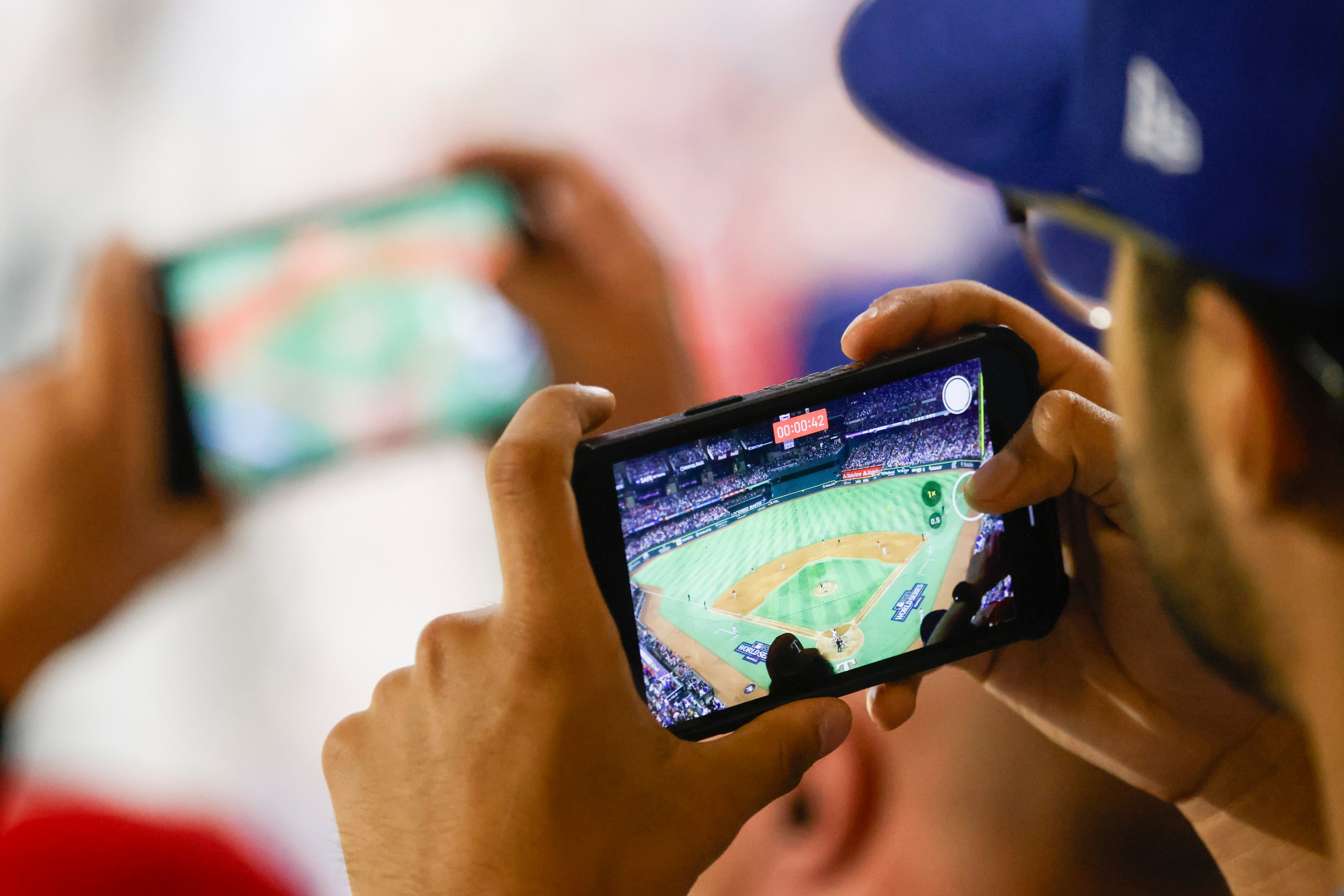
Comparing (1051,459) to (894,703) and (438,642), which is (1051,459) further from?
(438,642)

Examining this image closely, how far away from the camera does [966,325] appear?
1.96ft

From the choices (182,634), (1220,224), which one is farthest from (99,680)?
(1220,224)

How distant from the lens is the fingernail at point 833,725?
565 mm

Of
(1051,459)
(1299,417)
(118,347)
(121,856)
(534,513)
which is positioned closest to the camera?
(1299,417)

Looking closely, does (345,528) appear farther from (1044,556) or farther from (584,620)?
(1044,556)

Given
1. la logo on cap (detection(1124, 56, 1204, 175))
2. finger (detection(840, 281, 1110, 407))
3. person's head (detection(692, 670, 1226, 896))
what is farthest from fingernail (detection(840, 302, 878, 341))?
person's head (detection(692, 670, 1226, 896))

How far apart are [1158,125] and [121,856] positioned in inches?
47.2

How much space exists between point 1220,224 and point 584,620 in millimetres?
366

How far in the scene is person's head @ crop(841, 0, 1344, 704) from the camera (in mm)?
312

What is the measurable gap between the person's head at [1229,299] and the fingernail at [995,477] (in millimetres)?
157

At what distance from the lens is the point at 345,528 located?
2.95ft

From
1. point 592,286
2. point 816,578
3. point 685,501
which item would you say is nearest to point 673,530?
point 685,501

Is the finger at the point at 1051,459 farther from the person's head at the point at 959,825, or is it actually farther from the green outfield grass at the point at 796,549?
the person's head at the point at 959,825

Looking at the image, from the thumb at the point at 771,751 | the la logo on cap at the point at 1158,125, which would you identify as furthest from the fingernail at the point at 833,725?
the la logo on cap at the point at 1158,125
